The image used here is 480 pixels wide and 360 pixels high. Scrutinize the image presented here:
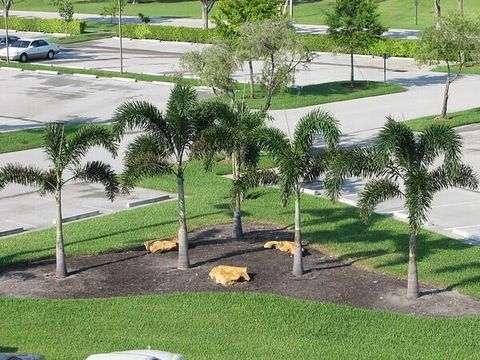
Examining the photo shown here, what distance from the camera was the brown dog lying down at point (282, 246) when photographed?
1070 inches

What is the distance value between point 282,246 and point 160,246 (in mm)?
2951

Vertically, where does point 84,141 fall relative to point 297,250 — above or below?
above

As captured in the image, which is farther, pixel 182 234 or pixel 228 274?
pixel 182 234

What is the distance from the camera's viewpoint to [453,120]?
43.8 m

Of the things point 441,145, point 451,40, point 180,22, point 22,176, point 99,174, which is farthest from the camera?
point 180,22

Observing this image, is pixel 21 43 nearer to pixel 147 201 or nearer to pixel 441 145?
pixel 147 201

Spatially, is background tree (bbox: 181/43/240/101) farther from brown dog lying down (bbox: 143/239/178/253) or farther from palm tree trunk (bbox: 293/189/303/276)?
palm tree trunk (bbox: 293/189/303/276)

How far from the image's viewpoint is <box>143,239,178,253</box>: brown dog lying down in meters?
27.4

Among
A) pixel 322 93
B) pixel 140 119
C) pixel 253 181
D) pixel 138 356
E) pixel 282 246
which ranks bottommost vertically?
pixel 282 246

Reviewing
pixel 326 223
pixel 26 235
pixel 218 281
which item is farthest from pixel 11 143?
pixel 218 281

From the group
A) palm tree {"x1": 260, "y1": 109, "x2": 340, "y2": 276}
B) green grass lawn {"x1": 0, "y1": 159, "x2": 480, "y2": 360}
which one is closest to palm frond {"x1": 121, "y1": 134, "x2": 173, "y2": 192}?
palm tree {"x1": 260, "y1": 109, "x2": 340, "y2": 276}

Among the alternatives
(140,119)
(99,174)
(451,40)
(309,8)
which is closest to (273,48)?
(451,40)

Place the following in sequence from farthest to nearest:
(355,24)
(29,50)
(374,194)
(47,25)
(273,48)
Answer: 1. (47,25)
2. (29,50)
3. (355,24)
4. (273,48)
5. (374,194)

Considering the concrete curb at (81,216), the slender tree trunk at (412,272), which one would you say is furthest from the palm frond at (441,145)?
the concrete curb at (81,216)
